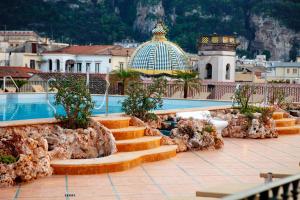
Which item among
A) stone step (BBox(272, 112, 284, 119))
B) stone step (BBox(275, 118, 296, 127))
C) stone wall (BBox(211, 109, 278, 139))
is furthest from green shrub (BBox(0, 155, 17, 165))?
stone step (BBox(272, 112, 284, 119))

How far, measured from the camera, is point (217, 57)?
51094 mm

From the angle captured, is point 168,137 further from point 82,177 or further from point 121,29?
point 121,29

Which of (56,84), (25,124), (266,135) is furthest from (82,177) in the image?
(266,135)

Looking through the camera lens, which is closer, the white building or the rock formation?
the rock formation

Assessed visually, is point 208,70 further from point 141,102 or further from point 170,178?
point 170,178

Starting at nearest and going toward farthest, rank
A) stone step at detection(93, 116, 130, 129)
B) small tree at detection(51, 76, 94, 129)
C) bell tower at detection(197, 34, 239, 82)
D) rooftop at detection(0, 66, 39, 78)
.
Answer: small tree at detection(51, 76, 94, 129)
stone step at detection(93, 116, 130, 129)
rooftop at detection(0, 66, 39, 78)
bell tower at detection(197, 34, 239, 82)

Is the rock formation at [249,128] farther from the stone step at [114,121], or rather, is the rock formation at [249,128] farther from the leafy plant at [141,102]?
the stone step at [114,121]

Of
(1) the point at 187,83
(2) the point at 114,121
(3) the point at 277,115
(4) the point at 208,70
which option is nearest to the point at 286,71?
(4) the point at 208,70

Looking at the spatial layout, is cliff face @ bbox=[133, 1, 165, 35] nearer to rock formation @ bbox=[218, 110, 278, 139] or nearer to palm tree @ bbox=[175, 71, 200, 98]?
palm tree @ bbox=[175, 71, 200, 98]

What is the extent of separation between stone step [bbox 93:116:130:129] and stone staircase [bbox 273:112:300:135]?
579 cm

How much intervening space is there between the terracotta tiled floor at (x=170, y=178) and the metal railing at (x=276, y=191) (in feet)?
7.39

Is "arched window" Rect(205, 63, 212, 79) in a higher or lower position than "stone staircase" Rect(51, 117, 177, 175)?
higher

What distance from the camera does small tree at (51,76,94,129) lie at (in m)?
11.3

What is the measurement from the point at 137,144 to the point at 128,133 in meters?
0.54
